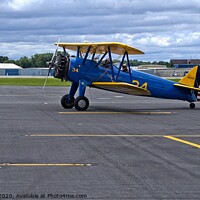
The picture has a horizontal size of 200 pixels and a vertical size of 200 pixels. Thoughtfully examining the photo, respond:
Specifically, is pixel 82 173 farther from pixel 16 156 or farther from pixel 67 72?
pixel 67 72

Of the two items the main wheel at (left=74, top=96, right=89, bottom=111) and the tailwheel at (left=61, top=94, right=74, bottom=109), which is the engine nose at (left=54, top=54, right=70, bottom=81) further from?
the main wheel at (left=74, top=96, right=89, bottom=111)

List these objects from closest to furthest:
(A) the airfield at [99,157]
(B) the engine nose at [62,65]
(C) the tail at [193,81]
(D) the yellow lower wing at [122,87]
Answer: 1. (A) the airfield at [99,157]
2. (D) the yellow lower wing at [122,87]
3. (B) the engine nose at [62,65]
4. (C) the tail at [193,81]

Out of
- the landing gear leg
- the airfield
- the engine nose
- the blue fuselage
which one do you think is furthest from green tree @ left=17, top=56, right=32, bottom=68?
the airfield

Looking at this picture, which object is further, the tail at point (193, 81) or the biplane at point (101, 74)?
the tail at point (193, 81)

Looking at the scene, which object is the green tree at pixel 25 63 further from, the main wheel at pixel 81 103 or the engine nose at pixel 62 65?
the main wheel at pixel 81 103

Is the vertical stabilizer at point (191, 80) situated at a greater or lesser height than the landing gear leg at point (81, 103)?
greater

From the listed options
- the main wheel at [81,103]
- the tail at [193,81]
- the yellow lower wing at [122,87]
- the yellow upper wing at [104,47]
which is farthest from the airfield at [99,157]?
the tail at [193,81]

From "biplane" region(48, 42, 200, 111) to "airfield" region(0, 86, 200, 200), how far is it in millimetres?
3650

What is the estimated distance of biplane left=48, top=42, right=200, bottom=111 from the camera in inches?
872

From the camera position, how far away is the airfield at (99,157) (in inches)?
314

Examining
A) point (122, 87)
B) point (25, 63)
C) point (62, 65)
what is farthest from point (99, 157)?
point (25, 63)

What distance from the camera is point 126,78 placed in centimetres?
2330

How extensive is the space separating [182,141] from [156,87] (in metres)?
10.8

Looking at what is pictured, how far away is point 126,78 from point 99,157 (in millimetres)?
12847
